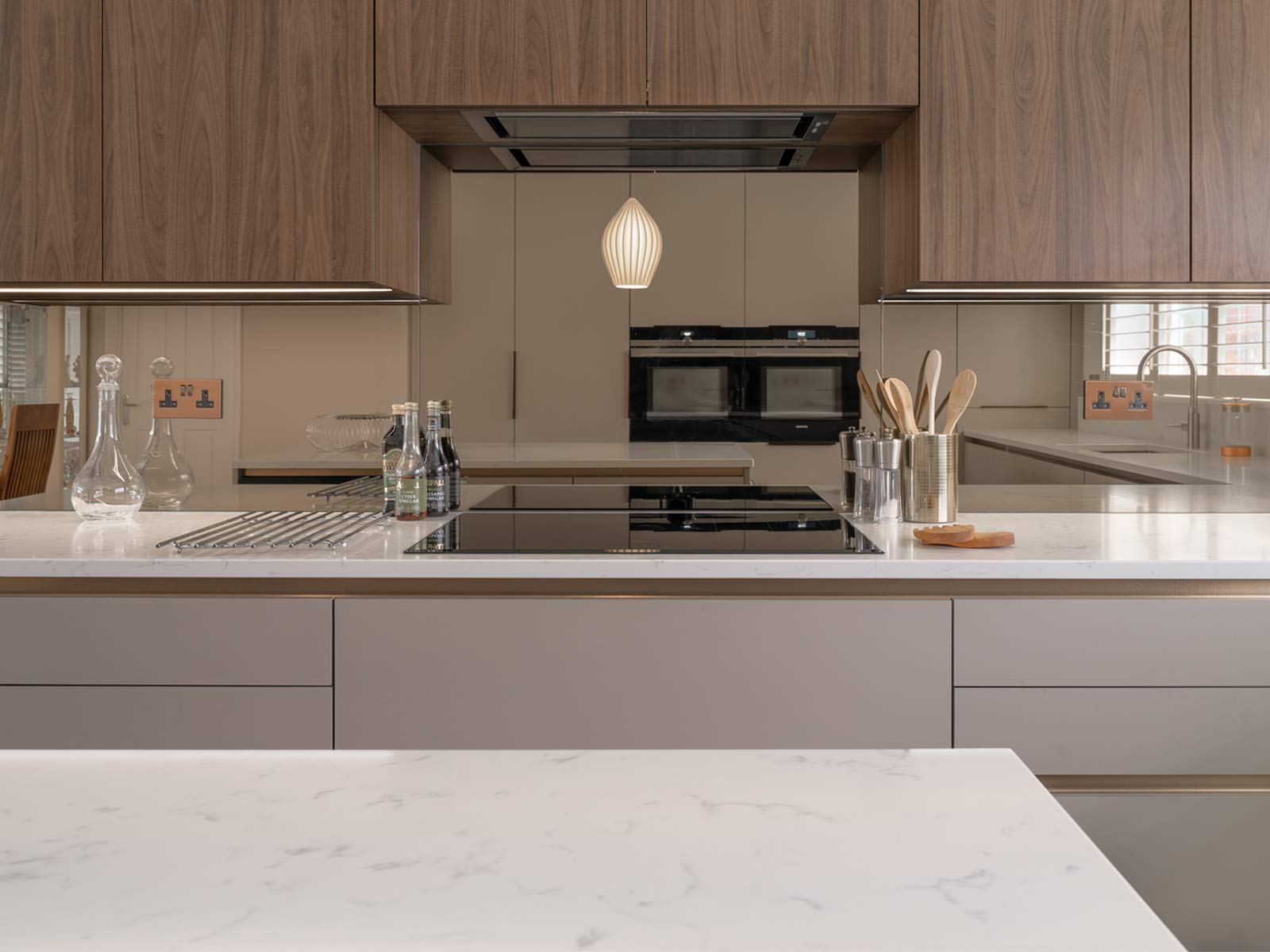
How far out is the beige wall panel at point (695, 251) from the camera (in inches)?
107

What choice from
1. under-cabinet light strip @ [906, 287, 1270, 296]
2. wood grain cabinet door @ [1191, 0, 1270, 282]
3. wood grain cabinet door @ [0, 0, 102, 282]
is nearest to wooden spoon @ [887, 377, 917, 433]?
under-cabinet light strip @ [906, 287, 1270, 296]

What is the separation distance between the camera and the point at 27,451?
172 inches

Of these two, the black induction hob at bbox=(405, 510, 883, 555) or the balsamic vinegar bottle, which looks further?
the balsamic vinegar bottle

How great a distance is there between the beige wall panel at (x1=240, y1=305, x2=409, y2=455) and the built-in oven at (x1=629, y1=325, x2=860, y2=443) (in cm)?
61

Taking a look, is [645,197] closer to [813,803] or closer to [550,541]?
[550,541]

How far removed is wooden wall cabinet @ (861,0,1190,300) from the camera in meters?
2.40

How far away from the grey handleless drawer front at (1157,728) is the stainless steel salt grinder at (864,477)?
0.56 m

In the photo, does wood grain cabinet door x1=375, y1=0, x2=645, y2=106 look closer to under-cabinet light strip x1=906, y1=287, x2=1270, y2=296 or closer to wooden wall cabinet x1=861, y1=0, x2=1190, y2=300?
wooden wall cabinet x1=861, y1=0, x2=1190, y2=300

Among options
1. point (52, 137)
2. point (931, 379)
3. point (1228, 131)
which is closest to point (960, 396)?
point (931, 379)

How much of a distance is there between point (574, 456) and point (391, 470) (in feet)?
1.84

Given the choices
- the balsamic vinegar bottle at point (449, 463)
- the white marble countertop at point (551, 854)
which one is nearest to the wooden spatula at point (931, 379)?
the balsamic vinegar bottle at point (449, 463)

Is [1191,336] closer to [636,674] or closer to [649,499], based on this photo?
[649,499]

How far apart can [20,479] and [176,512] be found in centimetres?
231

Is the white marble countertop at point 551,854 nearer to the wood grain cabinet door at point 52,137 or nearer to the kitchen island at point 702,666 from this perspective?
the kitchen island at point 702,666
